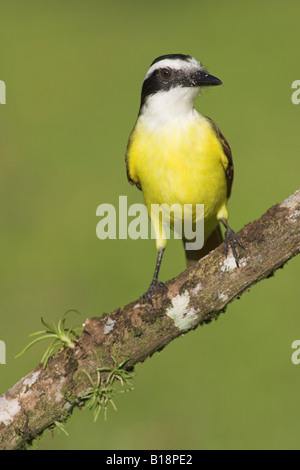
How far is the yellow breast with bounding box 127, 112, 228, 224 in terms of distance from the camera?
15.5ft

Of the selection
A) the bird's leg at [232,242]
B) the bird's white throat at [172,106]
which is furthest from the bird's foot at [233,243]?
the bird's white throat at [172,106]

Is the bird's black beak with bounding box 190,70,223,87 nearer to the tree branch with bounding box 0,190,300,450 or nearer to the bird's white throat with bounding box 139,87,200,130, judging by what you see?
the bird's white throat with bounding box 139,87,200,130

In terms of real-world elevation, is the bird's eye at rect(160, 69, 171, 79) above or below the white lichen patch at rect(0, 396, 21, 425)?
above

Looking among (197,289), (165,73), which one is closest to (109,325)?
(197,289)

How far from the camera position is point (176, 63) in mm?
4672

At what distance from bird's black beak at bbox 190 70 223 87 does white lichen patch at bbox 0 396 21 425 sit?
6.91ft

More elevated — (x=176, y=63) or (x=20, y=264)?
(x=20, y=264)

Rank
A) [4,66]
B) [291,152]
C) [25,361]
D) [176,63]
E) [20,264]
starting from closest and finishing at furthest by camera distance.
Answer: [176,63]
[25,361]
[20,264]
[291,152]
[4,66]

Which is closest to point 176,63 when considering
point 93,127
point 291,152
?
point 291,152

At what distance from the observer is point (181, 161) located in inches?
186

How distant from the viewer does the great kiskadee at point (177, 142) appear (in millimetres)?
4699

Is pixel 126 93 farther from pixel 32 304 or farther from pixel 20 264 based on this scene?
pixel 32 304

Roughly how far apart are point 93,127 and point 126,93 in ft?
2.77

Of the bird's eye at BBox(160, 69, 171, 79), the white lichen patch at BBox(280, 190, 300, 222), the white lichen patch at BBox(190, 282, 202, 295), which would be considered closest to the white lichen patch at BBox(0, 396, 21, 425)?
the white lichen patch at BBox(190, 282, 202, 295)
